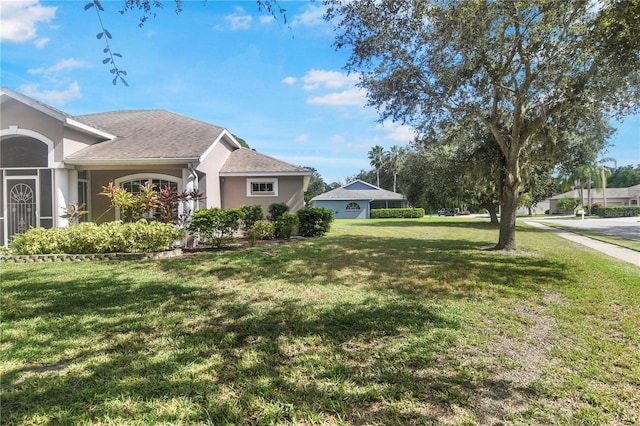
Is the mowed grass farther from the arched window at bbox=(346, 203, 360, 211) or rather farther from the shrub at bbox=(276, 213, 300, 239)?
the arched window at bbox=(346, 203, 360, 211)

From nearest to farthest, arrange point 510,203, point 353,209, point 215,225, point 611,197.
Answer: point 215,225 < point 510,203 < point 353,209 < point 611,197

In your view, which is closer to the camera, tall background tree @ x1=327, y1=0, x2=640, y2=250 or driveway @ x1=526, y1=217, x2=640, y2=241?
tall background tree @ x1=327, y1=0, x2=640, y2=250

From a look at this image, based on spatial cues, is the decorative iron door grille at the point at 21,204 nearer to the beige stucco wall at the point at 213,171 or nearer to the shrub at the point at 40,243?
the shrub at the point at 40,243

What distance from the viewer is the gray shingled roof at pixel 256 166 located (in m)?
15.0

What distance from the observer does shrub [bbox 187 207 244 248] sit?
10477 mm

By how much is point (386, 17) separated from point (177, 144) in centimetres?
873

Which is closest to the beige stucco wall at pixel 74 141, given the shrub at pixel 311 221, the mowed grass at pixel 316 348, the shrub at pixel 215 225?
the shrub at pixel 215 225

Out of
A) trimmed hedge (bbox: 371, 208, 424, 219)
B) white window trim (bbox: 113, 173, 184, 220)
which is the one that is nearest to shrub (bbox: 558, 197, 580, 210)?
trimmed hedge (bbox: 371, 208, 424, 219)

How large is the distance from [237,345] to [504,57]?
1070 centimetres

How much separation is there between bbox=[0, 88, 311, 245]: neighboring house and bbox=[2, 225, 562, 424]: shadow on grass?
4.99 meters

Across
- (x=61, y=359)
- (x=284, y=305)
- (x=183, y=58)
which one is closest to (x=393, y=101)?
(x=183, y=58)

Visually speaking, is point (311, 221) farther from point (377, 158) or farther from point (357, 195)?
point (377, 158)

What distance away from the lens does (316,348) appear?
3.89m

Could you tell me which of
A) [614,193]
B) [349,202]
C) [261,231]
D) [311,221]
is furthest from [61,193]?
[614,193]
